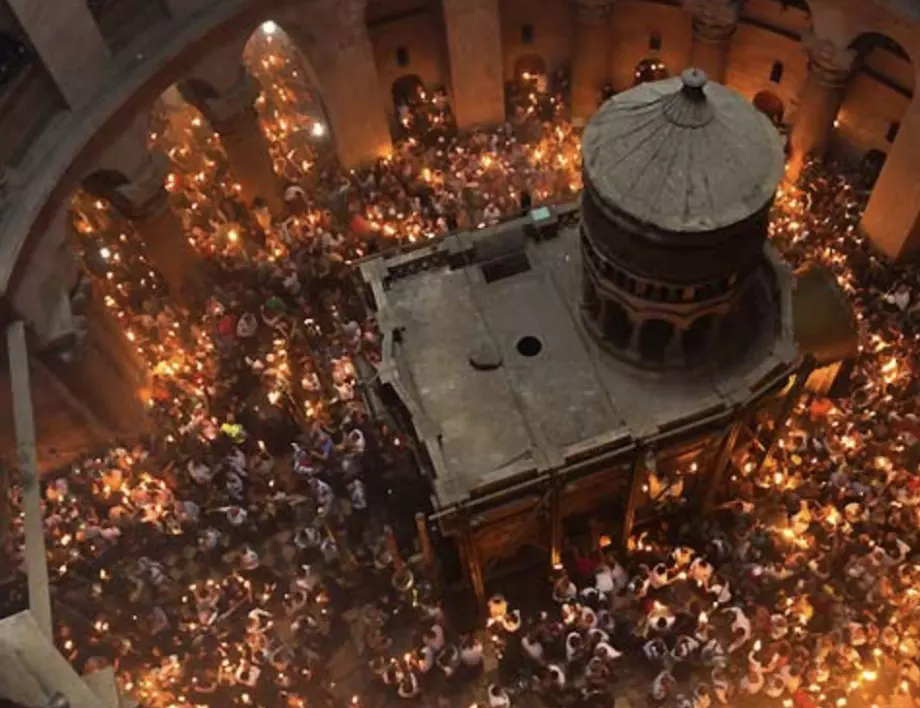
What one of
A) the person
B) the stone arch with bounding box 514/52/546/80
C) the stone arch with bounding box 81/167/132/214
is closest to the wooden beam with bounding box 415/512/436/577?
the person

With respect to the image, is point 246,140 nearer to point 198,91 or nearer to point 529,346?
point 198,91

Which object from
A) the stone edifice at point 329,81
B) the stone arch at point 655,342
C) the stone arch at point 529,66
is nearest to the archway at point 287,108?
the stone edifice at point 329,81

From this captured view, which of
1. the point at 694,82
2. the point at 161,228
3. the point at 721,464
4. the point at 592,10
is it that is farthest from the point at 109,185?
the point at 721,464

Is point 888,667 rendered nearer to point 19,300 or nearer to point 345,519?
point 345,519

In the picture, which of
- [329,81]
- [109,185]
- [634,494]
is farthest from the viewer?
[329,81]

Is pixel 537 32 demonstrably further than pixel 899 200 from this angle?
Yes

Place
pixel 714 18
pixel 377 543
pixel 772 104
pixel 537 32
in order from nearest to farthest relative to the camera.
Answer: pixel 377 543 < pixel 714 18 < pixel 772 104 < pixel 537 32
